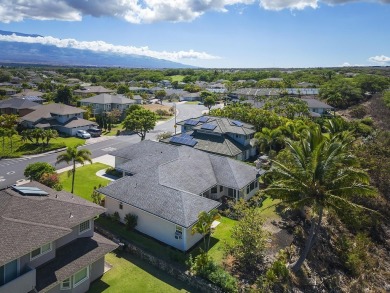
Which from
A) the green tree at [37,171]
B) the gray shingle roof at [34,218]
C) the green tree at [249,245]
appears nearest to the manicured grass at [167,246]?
the green tree at [249,245]

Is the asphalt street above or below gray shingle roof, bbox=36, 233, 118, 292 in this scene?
below

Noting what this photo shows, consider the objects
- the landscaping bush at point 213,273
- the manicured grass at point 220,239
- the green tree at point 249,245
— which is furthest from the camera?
the manicured grass at point 220,239

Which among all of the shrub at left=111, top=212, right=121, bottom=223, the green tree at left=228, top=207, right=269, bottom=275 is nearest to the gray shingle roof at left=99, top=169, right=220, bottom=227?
the shrub at left=111, top=212, right=121, bottom=223

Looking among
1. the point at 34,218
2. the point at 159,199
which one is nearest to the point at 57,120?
the point at 159,199

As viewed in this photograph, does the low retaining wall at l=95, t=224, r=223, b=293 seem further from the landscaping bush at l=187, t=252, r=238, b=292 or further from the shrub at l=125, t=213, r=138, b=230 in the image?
the shrub at l=125, t=213, r=138, b=230

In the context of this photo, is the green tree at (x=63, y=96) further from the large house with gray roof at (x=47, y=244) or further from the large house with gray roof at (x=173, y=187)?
the large house with gray roof at (x=47, y=244)

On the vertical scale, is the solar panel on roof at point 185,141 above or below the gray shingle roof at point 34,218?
below
